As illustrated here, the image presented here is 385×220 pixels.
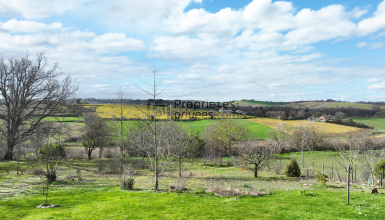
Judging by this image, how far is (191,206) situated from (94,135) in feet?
94.4

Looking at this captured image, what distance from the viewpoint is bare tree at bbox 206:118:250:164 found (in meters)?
41.3

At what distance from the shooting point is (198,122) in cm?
6347

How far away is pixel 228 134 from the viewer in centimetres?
4156

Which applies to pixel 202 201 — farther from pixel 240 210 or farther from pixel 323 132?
pixel 323 132

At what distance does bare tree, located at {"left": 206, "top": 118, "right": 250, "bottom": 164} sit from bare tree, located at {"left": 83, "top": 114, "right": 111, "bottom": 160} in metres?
18.6

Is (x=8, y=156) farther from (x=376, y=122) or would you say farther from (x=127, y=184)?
(x=376, y=122)

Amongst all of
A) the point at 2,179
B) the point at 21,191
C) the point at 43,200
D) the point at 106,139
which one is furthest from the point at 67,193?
the point at 106,139

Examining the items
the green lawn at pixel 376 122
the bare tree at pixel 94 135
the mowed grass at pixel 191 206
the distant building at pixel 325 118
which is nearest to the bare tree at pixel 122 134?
the bare tree at pixel 94 135

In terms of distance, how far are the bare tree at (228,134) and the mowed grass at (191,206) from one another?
27.9 m

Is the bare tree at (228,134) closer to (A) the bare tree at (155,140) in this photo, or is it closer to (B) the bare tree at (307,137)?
(B) the bare tree at (307,137)

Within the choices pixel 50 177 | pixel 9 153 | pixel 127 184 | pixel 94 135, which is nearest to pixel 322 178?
pixel 127 184

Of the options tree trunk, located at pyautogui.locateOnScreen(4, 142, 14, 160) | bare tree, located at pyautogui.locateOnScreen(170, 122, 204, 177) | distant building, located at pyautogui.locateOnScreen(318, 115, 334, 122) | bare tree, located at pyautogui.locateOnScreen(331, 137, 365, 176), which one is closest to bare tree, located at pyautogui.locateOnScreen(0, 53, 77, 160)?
tree trunk, located at pyautogui.locateOnScreen(4, 142, 14, 160)

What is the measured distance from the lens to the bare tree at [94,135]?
35.2 m

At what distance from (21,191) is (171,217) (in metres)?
11.6
